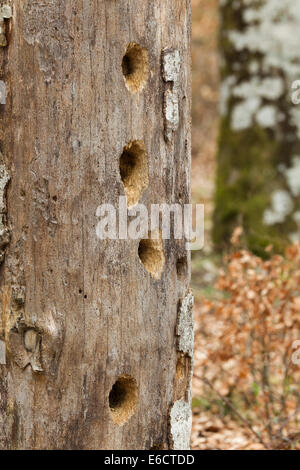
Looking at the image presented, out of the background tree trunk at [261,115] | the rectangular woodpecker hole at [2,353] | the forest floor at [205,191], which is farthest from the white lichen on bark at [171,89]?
the background tree trunk at [261,115]

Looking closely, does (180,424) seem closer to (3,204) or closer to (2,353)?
(2,353)

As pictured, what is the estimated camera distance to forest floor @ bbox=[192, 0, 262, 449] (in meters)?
4.70

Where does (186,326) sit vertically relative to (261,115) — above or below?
below

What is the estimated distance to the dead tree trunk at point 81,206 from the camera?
2814mm

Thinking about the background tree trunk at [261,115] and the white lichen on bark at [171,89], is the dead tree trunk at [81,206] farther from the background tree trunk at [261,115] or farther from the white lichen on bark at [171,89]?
the background tree trunk at [261,115]

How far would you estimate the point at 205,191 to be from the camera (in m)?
14.1

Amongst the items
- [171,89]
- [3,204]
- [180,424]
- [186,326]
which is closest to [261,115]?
[171,89]

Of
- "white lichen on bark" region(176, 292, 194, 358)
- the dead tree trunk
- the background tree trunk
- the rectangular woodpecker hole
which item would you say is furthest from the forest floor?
the rectangular woodpecker hole

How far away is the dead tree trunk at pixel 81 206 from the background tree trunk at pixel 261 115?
4.64 meters

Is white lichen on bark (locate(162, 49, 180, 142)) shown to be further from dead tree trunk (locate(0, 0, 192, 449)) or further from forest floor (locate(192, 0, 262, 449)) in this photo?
forest floor (locate(192, 0, 262, 449))

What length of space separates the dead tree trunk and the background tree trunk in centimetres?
464

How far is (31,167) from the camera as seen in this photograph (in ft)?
9.33

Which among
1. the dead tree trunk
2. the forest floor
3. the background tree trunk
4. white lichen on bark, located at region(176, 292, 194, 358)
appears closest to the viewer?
the dead tree trunk

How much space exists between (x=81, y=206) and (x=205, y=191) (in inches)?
448
